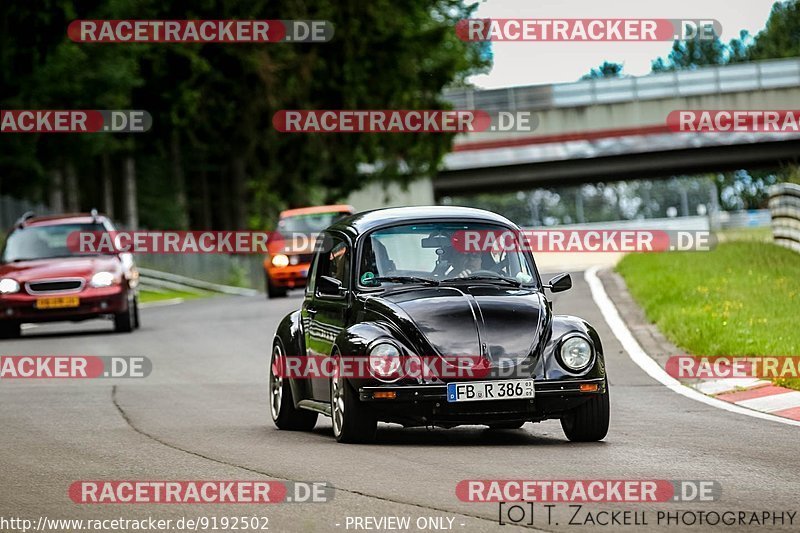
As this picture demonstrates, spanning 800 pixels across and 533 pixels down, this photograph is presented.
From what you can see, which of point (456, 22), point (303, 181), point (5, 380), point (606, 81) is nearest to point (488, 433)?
point (5, 380)

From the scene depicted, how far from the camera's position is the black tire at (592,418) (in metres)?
10.5

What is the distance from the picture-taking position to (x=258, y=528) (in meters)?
7.18

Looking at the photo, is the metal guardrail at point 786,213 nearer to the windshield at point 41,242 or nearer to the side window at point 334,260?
the windshield at point 41,242

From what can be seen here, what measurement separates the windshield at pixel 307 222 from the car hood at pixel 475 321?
23192 millimetres

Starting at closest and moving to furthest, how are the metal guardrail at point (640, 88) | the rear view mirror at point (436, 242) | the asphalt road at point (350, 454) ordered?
1. the asphalt road at point (350, 454)
2. the rear view mirror at point (436, 242)
3. the metal guardrail at point (640, 88)

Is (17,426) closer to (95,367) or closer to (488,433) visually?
(488,433)

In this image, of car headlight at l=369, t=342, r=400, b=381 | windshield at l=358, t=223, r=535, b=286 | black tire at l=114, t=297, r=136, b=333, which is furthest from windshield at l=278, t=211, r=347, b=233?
car headlight at l=369, t=342, r=400, b=381

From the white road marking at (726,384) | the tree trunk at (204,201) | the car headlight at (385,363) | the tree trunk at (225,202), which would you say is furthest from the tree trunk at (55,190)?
the car headlight at (385,363)

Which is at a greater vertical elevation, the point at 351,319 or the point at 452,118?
the point at 452,118

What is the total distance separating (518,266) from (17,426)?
398 centimetres

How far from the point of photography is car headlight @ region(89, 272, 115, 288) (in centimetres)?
2320

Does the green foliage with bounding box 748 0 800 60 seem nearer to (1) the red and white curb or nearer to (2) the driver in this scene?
(1) the red and white curb

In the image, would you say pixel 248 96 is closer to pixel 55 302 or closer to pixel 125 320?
pixel 125 320

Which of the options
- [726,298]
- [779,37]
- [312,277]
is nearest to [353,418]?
[312,277]
